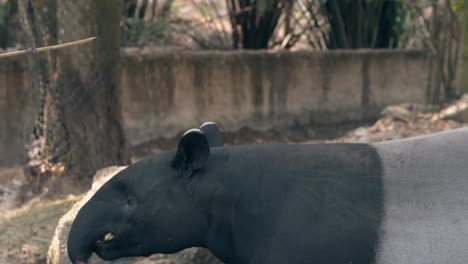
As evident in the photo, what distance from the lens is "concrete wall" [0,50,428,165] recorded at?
24.8 ft

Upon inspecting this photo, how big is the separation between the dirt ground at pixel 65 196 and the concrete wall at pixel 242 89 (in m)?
0.19

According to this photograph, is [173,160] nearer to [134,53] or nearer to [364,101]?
[134,53]

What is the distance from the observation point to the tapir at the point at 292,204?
2.96m

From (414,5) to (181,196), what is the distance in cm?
644

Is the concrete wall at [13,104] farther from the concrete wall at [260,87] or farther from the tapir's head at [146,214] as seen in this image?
the tapir's head at [146,214]

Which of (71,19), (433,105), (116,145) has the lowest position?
(433,105)

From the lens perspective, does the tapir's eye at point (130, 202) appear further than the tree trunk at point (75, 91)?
No

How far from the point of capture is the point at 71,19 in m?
5.65

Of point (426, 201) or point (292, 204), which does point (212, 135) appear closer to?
point (292, 204)

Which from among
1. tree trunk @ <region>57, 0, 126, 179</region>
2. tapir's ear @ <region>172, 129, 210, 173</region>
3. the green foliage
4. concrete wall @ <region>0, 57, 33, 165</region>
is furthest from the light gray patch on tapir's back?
the green foliage

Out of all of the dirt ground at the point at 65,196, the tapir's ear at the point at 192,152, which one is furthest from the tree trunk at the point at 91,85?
the tapir's ear at the point at 192,152

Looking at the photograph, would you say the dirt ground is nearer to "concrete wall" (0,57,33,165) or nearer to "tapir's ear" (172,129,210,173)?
"concrete wall" (0,57,33,165)

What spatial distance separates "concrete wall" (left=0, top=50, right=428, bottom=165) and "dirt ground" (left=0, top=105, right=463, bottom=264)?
0.19 meters

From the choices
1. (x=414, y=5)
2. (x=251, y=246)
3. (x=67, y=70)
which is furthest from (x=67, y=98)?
(x=414, y=5)
